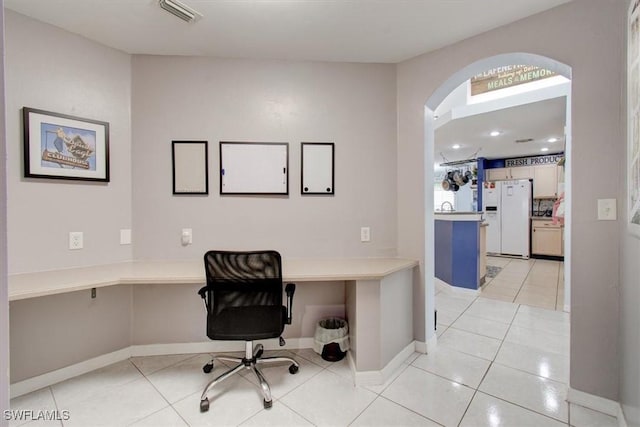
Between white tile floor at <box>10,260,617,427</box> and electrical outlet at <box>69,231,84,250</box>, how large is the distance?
0.95 m

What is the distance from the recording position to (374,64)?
239cm

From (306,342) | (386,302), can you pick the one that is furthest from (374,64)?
(306,342)

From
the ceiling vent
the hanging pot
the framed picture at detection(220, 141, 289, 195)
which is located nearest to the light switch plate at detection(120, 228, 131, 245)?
the framed picture at detection(220, 141, 289, 195)

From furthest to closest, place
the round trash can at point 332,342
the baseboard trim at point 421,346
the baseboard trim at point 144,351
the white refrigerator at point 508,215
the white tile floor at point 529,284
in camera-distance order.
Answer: the white refrigerator at point 508,215, the white tile floor at point 529,284, the baseboard trim at point 421,346, the round trash can at point 332,342, the baseboard trim at point 144,351

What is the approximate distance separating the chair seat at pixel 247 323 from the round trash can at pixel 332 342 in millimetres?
548

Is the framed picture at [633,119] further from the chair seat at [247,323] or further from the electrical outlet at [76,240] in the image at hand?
the electrical outlet at [76,240]

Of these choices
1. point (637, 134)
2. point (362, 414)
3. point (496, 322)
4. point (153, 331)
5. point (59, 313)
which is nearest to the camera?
point (637, 134)

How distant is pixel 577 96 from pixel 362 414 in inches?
91.5

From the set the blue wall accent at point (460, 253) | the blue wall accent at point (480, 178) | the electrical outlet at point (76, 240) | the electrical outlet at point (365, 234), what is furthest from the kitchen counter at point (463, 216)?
the electrical outlet at point (76, 240)

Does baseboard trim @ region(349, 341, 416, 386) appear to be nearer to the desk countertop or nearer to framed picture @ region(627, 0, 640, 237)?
the desk countertop

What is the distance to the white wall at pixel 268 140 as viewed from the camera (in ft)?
7.43

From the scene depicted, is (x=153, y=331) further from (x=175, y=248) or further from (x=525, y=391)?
(x=525, y=391)

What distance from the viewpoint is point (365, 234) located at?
7.88 feet

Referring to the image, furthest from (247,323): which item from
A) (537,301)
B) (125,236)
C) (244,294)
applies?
(537,301)
